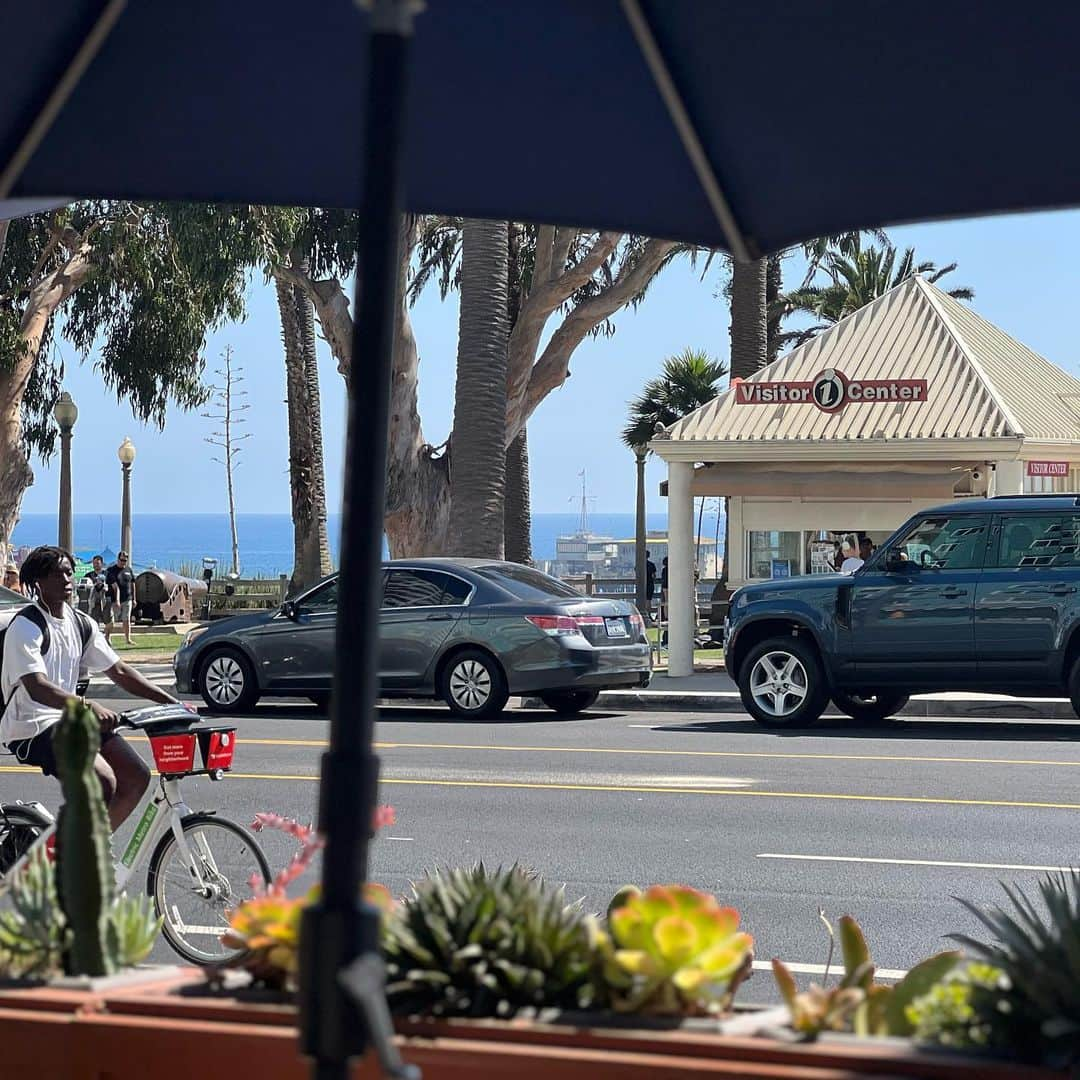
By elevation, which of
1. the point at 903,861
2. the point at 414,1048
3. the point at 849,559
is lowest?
the point at 903,861

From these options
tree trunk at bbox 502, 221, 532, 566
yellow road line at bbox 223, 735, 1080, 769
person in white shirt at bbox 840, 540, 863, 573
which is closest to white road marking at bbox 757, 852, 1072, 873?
yellow road line at bbox 223, 735, 1080, 769

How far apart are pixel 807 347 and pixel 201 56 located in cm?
2210

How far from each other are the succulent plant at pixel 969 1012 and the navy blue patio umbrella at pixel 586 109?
1.75 m

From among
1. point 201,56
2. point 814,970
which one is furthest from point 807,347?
point 201,56

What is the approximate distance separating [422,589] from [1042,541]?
6429mm

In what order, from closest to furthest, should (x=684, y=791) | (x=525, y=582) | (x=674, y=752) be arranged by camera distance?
(x=684, y=791) → (x=674, y=752) → (x=525, y=582)

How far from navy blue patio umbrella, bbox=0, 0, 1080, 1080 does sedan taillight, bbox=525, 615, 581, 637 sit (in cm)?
1386

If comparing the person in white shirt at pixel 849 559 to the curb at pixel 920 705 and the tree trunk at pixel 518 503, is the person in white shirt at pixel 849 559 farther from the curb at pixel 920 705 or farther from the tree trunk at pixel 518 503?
the tree trunk at pixel 518 503

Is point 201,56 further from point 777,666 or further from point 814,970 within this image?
point 777,666

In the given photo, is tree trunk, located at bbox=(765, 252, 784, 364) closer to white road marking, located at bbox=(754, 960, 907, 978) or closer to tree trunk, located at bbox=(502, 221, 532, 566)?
tree trunk, located at bbox=(502, 221, 532, 566)

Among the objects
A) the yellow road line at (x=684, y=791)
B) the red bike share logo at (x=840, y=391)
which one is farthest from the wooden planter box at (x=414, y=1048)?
the red bike share logo at (x=840, y=391)

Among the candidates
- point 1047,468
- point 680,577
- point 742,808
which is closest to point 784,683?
point 680,577

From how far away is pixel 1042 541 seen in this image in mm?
16391

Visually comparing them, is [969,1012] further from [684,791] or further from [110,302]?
[110,302]
